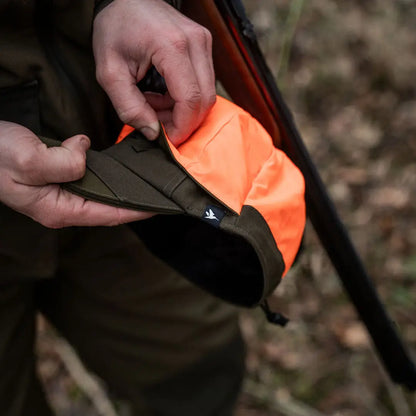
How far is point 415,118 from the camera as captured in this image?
107 inches

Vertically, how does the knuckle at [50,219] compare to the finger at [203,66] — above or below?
below

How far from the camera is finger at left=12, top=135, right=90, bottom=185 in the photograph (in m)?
0.91

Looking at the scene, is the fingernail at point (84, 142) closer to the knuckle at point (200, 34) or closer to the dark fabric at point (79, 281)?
the dark fabric at point (79, 281)

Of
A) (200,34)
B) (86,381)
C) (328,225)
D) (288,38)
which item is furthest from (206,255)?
(288,38)

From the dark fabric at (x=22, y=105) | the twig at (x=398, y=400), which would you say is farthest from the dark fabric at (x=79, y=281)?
the twig at (x=398, y=400)

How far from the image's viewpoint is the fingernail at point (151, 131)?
1.02 meters

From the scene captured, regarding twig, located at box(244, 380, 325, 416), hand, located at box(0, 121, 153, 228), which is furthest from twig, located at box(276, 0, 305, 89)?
hand, located at box(0, 121, 153, 228)

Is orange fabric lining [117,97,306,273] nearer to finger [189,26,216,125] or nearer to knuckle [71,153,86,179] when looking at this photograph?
finger [189,26,216,125]

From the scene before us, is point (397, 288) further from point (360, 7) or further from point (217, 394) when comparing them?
point (360, 7)

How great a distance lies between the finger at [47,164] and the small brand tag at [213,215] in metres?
0.23

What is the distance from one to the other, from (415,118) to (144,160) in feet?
6.81

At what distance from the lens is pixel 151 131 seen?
1.02 metres

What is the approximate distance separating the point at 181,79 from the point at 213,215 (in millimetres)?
258

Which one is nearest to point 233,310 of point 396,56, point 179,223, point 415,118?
point 179,223
